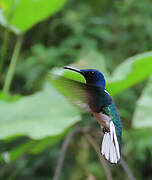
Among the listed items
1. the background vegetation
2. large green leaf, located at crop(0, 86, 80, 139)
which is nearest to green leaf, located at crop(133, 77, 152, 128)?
the background vegetation

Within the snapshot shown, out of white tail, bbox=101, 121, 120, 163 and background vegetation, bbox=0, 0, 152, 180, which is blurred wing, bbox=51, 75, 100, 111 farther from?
background vegetation, bbox=0, 0, 152, 180

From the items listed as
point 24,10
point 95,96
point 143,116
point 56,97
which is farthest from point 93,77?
point 24,10

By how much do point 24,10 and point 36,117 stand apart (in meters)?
0.46

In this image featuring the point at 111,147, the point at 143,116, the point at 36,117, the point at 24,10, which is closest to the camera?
the point at 111,147

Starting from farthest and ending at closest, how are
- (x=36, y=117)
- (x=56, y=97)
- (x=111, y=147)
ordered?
(x=36, y=117)
(x=56, y=97)
(x=111, y=147)

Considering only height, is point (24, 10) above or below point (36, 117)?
above

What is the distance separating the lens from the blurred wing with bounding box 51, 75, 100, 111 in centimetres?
22

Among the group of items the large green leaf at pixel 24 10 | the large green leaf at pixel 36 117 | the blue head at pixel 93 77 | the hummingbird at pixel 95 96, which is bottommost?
the large green leaf at pixel 36 117

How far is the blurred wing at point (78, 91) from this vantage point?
223mm

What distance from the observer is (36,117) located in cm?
103

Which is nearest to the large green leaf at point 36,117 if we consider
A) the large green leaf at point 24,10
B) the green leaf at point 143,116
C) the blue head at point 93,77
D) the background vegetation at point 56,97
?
the background vegetation at point 56,97

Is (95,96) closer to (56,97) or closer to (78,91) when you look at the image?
(78,91)

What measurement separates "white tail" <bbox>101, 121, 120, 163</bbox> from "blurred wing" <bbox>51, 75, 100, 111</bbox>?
0.02 m

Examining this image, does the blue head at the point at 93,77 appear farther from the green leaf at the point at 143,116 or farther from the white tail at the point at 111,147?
the green leaf at the point at 143,116
